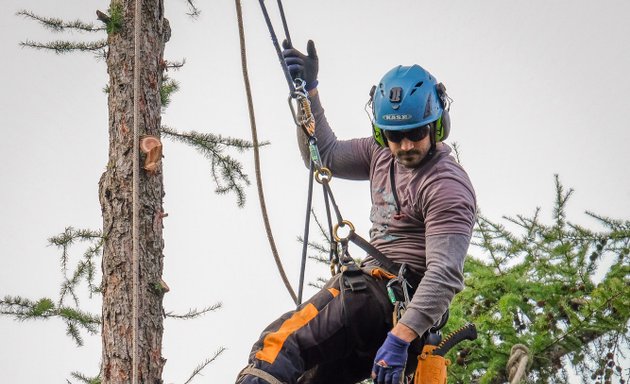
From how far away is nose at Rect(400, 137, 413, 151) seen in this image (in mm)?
4445

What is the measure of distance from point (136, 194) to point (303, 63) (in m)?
1.07

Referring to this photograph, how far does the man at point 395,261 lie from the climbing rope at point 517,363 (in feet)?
5.12

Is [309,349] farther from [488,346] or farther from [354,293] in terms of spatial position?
[488,346]

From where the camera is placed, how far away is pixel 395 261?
448cm

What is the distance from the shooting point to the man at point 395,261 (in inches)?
160

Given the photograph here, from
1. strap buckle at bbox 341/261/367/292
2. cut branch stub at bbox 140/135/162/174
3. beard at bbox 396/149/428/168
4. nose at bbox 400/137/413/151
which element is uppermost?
cut branch stub at bbox 140/135/162/174

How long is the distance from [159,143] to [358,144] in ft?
3.56

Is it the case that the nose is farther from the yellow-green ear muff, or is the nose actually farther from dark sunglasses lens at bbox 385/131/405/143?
the yellow-green ear muff

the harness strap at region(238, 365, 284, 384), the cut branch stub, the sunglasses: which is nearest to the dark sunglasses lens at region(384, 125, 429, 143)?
the sunglasses

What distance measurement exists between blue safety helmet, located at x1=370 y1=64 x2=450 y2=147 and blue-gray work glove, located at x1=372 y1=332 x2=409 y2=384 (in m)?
1.00

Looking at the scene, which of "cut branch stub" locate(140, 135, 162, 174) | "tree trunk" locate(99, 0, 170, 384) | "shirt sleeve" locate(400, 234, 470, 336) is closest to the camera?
"shirt sleeve" locate(400, 234, 470, 336)

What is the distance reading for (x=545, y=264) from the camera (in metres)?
6.67

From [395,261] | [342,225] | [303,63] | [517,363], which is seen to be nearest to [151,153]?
[303,63]

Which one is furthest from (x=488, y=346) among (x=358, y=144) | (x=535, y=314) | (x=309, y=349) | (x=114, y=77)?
(x=114, y=77)
